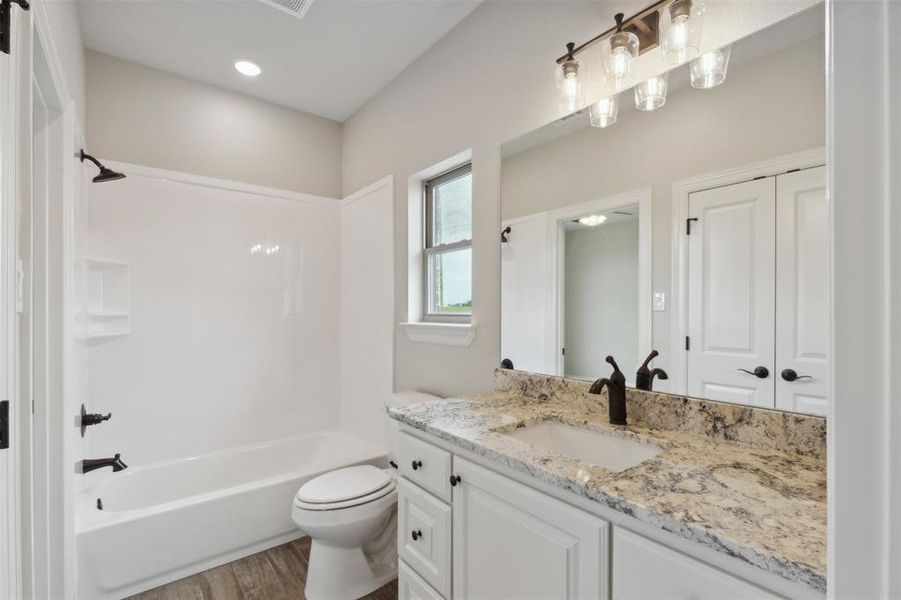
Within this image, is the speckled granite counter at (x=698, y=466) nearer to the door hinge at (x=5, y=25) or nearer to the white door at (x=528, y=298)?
the white door at (x=528, y=298)

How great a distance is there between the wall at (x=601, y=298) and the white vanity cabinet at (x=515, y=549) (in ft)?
2.05

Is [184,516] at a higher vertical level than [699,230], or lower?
lower

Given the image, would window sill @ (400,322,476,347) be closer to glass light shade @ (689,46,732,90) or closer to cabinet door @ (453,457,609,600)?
cabinet door @ (453,457,609,600)

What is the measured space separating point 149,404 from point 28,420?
1622 mm

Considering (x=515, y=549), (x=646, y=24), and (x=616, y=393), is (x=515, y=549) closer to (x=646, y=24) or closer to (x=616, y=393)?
(x=616, y=393)

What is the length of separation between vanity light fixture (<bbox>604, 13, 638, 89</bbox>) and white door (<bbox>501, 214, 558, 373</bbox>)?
55cm

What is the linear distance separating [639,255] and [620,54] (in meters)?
0.66

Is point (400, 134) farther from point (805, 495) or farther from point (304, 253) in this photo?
point (805, 495)

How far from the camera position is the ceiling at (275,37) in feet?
6.74

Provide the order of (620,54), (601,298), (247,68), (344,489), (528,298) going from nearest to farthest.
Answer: (620,54) < (601,298) < (528,298) < (344,489) < (247,68)

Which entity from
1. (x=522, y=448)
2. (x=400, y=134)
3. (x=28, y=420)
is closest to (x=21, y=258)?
(x=28, y=420)

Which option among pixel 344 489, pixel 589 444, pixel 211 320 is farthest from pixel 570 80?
pixel 211 320

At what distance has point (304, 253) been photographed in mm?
3100

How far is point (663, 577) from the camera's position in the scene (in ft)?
2.59
